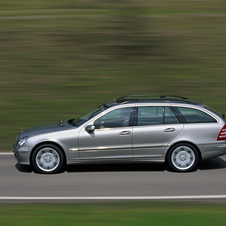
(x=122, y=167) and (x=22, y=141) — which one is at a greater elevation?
(x=22, y=141)

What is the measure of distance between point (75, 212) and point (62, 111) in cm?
869

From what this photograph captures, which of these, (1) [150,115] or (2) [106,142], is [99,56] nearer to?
(1) [150,115]

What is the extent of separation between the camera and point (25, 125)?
14.6 metres

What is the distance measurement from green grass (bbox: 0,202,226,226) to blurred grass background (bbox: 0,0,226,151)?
6.37 meters

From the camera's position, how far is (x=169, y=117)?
33.3 feet

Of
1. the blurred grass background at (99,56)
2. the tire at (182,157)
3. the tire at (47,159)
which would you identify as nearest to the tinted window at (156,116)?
the tire at (182,157)

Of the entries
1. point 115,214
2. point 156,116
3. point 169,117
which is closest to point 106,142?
point 156,116

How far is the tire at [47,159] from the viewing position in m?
9.91

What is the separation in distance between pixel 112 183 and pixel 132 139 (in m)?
1.16

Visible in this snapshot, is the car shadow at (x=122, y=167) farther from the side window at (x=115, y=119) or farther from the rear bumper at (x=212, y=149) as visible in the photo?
the side window at (x=115, y=119)

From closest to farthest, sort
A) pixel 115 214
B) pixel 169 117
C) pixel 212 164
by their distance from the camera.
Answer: pixel 115 214 → pixel 169 117 → pixel 212 164

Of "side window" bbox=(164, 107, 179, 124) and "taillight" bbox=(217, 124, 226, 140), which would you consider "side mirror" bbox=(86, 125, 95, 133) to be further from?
"taillight" bbox=(217, 124, 226, 140)

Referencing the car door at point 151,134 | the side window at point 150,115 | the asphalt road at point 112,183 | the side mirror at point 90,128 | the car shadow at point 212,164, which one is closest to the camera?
the asphalt road at point 112,183

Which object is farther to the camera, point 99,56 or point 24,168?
point 99,56
